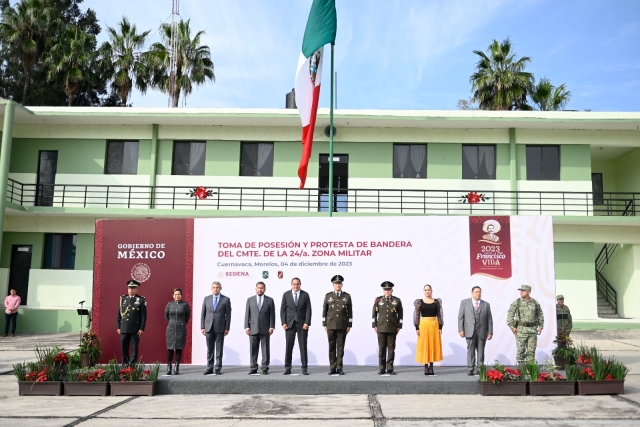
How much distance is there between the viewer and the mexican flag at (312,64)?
1455cm

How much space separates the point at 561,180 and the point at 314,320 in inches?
579

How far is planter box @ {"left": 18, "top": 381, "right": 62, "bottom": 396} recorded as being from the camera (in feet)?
33.1

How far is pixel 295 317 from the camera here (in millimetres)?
Answer: 11344

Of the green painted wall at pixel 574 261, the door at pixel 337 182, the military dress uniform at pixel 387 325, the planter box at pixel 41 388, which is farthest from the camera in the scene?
the door at pixel 337 182

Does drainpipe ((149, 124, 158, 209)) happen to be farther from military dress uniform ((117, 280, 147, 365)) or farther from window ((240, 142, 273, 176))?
military dress uniform ((117, 280, 147, 365))

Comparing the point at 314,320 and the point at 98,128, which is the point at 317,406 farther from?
the point at 98,128

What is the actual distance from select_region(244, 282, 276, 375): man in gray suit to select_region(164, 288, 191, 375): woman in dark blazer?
3.68ft

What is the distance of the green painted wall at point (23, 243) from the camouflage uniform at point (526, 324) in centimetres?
1804

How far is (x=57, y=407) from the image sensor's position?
9125 millimetres

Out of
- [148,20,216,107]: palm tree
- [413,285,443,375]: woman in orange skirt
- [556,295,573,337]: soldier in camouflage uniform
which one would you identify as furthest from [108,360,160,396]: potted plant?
[148,20,216,107]: palm tree

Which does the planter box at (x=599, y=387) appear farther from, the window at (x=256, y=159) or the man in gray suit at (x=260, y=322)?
the window at (x=256, y=159)

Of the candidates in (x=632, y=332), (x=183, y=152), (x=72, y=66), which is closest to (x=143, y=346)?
(x=183, y=152)

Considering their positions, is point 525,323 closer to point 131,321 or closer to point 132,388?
point 132,388

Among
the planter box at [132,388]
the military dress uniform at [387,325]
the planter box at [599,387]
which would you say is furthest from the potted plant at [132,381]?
the planter box at [599,387]
